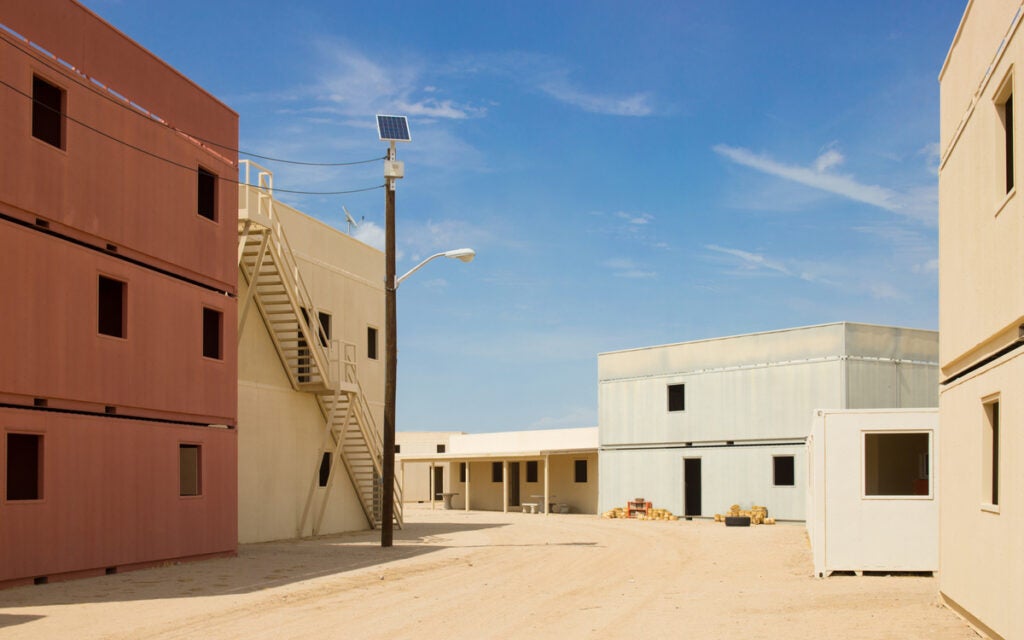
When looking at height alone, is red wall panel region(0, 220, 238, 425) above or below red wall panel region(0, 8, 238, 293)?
below

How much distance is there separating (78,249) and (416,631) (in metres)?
9.61

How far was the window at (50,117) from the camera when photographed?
56.4 ft

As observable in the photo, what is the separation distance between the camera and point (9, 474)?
16.4 metres

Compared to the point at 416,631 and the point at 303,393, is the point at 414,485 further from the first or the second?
the point at 416,631

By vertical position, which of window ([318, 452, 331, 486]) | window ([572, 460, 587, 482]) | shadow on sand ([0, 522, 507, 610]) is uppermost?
window ([318, 452, 331, 486])

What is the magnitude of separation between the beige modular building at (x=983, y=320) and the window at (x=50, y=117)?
45.0ft

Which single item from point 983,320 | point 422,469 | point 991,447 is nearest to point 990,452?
point 991,447

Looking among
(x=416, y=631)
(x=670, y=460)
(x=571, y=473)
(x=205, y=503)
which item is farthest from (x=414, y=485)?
(x=416, y=631)

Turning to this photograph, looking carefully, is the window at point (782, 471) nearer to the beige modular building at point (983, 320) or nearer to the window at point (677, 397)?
the window at point (677, 397)

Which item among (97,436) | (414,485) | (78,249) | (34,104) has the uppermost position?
(34,104)

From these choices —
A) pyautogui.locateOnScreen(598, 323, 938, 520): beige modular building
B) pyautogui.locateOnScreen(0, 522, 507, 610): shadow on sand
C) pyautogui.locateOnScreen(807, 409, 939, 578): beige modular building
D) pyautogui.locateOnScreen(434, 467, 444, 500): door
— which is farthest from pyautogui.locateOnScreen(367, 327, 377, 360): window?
pyautogui.locateOnScreen(434, 467, 444, 500): door

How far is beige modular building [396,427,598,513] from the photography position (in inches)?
1794

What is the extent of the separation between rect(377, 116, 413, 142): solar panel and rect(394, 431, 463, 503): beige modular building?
120 ft

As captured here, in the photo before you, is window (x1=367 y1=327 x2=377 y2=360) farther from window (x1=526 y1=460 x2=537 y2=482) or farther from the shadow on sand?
window (x1=526 y1=460 x2=537 y2=482)
